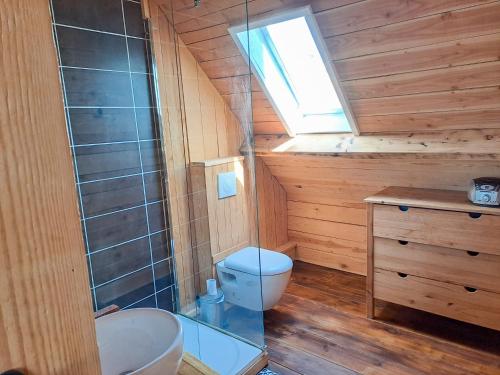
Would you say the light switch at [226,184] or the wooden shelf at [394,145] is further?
the light switch at [226,184]

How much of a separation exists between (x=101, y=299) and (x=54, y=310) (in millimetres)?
1871

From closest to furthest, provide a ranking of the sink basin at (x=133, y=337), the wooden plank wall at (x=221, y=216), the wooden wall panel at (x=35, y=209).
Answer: the wooden wall panel at (x=35, y=209), the sink basin at (x=133, y=337), the wooden plank wall at (x=221, y=216)

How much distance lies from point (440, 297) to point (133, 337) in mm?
1915

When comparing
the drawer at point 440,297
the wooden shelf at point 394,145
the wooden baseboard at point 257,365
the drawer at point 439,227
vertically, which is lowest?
the wooden baseboard at point 257,365

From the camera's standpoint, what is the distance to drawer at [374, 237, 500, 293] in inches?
79.1

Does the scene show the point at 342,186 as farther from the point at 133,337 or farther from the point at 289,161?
the point at 133,337

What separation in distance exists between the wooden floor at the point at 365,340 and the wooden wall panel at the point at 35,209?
1879 mm

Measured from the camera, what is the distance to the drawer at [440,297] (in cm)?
204

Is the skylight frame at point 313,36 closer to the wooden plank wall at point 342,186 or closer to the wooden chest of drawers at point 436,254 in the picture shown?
the wooden plank wall at point 342,186

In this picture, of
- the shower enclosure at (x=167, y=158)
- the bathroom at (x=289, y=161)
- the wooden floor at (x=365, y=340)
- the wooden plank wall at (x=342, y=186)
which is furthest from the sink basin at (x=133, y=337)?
the wooden plank wall at (x=342, y=186)

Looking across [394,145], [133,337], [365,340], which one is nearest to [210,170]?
[394,145]

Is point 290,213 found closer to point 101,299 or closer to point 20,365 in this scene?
point 101,299

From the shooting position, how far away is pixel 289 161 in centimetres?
299

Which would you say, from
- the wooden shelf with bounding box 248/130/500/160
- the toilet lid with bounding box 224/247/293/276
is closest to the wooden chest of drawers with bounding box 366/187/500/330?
the wooden shelf with bounding box 248/130/500/160
